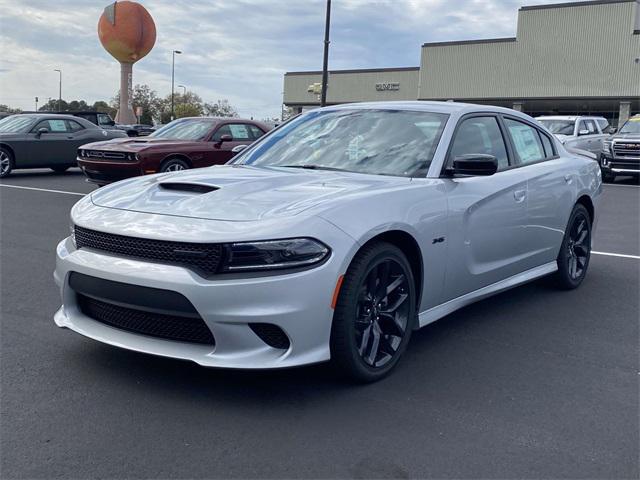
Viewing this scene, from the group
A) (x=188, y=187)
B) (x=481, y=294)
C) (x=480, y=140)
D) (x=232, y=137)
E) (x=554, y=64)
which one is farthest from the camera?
(x=554, y=64)

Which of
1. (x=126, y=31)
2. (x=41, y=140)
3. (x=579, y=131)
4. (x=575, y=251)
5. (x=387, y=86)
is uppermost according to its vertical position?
(x=126, y=31)

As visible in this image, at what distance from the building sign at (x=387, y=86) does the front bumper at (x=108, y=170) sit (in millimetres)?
44793

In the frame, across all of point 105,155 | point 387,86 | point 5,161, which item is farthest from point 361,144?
point 387,86

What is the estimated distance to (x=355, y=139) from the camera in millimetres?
4746

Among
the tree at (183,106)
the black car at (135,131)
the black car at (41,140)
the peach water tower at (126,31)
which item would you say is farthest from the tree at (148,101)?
the black car at (41,140)

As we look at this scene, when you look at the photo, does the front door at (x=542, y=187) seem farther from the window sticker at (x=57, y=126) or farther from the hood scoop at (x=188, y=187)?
the window sticker at (x=57, y=126)

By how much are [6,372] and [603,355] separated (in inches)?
139

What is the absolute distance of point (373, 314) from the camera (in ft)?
12.5

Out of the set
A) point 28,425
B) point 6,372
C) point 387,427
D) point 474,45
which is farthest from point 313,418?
point 474,45

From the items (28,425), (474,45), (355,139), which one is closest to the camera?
(28,425)

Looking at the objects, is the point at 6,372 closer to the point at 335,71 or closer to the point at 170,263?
the point at 170,263

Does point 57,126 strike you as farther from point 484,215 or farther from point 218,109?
point 218,109

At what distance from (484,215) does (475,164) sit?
50cm

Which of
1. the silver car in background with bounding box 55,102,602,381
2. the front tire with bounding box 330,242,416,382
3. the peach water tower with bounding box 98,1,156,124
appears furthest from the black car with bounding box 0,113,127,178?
the peach water tower with bounding box 98,1,156,124
